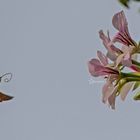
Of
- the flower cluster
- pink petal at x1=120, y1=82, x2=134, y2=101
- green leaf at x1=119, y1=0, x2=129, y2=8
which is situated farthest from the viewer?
pink petal at x1=120, y1=82, x2=134, y2=101

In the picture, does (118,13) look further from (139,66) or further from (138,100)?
(138,100)

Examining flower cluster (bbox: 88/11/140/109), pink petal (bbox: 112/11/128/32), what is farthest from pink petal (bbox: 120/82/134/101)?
pink petal (bbox: 112/11/128/32)

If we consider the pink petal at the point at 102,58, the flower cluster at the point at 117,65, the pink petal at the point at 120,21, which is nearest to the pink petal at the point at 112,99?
the flower cluster at the point at 117,65

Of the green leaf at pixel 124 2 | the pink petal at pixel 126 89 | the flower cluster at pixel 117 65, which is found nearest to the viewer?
the green leaf at pixel 124 2

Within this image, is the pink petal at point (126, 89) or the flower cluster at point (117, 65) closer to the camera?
the flower cluster at point (117, 65)

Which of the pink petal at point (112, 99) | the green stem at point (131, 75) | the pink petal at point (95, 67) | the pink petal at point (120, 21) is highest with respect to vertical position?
the pink petal at point (120, 21)

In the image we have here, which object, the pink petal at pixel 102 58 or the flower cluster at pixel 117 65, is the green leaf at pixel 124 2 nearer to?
the flower cluster at pixel 117 65

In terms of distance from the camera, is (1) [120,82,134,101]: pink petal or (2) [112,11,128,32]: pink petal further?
(1) [120,82,134,101]: pink petal

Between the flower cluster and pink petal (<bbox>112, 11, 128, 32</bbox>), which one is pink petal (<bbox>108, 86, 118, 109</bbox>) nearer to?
the flower cluster

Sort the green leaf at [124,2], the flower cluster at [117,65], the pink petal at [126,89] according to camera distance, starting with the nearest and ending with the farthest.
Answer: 1. the green leaf at [124,2]
2. the flower cluster at [117,65]
3. the pink petal at [126,89]

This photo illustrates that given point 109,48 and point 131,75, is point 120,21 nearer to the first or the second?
point 109,48
